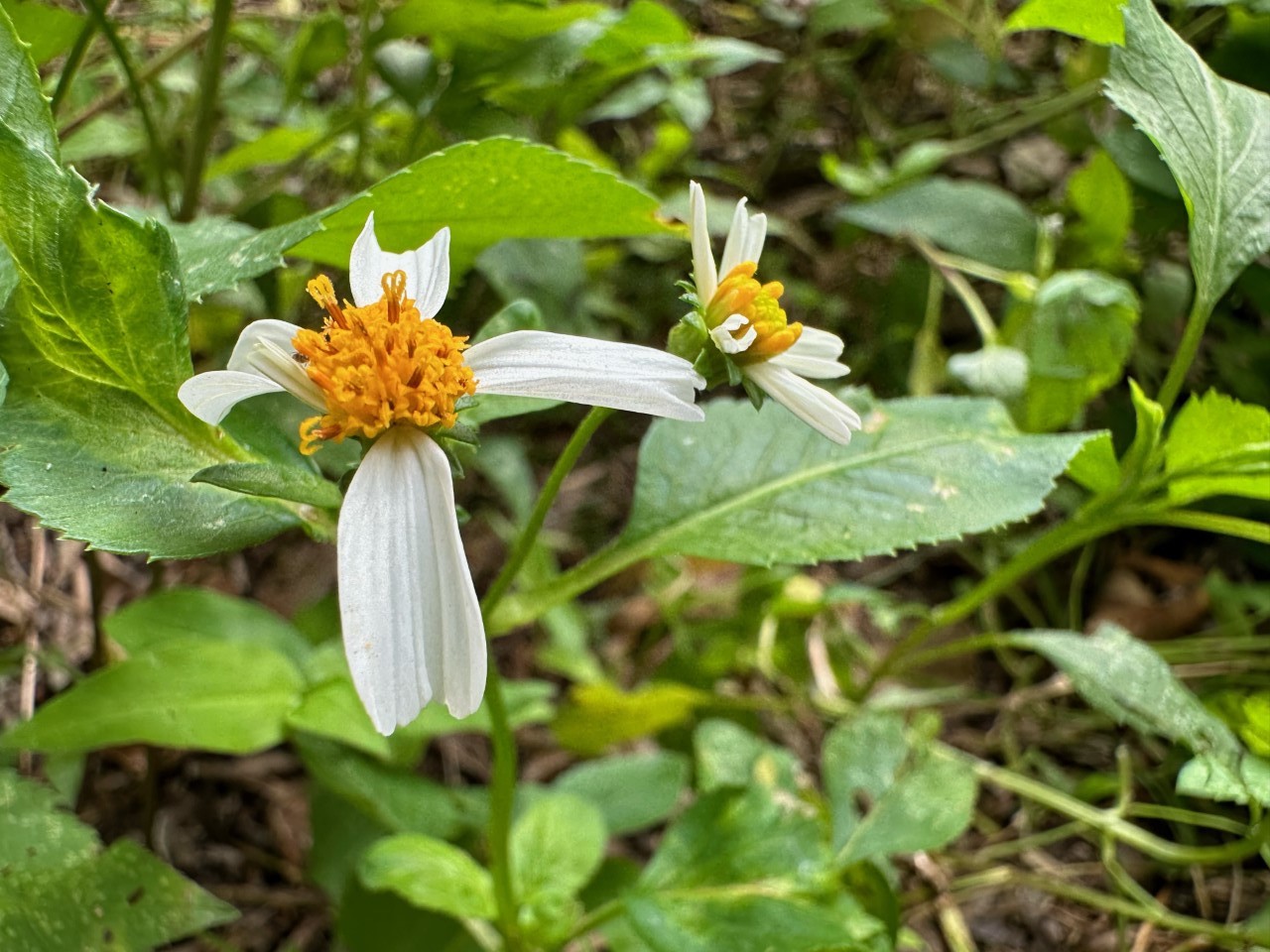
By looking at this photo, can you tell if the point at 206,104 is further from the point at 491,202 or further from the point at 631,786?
the point at 631,786

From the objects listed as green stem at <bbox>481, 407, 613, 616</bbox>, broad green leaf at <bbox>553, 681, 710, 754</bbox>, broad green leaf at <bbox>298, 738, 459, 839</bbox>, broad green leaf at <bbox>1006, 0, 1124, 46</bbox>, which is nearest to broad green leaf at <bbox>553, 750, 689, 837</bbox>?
broad green leaf at <bbox>553, 681, 710, 754</bbox>

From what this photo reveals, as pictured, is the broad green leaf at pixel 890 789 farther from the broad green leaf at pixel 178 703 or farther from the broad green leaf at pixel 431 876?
the broad green leaf at pixel 178 703

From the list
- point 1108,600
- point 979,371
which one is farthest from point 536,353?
point 1108,600

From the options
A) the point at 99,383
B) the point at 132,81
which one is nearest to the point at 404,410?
the point at 99,383

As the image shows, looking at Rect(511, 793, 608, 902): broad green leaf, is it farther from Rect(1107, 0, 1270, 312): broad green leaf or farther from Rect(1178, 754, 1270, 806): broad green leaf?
Rect(1107, 0, 1270, 312): broad green leaf

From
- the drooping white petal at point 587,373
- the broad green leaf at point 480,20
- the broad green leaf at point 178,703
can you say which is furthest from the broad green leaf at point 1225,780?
the broad green leaf at point 480,20

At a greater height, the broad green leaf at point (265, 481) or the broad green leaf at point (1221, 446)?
the broad green leaf at point (265, 481)
